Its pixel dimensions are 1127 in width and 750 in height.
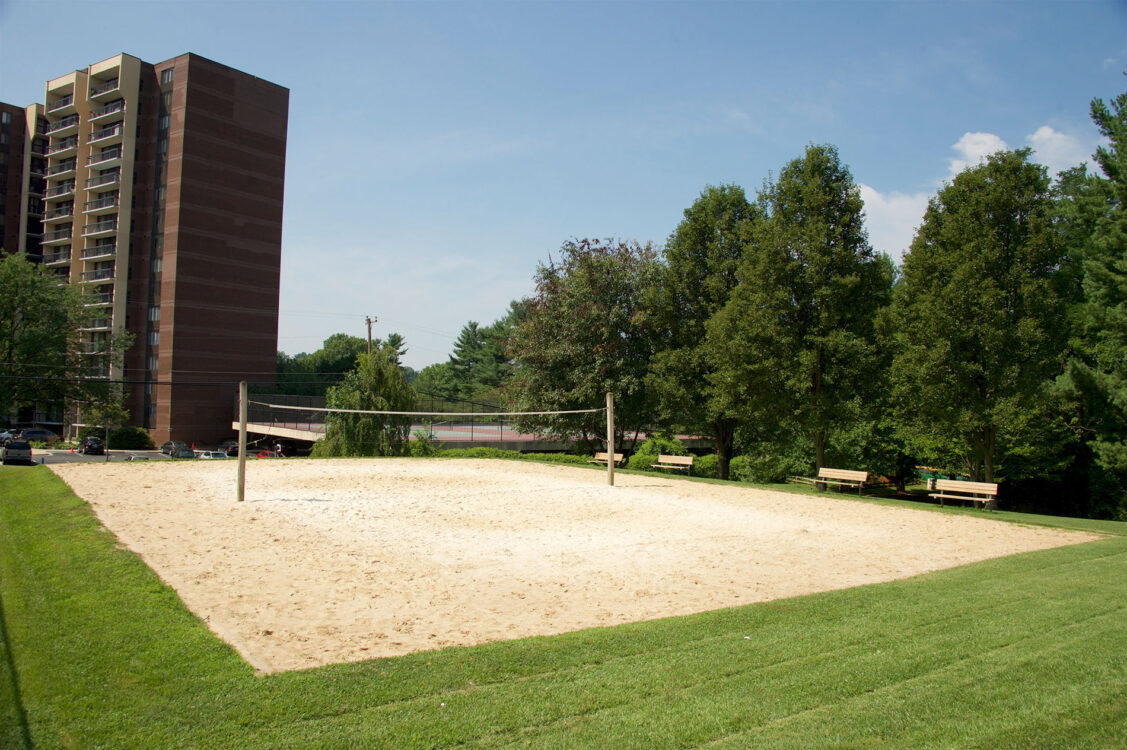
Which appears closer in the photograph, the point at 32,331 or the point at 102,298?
the point at 32,331

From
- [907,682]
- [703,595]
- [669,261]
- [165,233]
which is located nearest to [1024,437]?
[669,261]

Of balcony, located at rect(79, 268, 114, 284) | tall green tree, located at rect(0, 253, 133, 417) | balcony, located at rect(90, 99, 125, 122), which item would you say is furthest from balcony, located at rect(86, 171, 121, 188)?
tall green tree, located at rect(0, 253, 133, 417)

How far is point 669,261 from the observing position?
28.1 meters

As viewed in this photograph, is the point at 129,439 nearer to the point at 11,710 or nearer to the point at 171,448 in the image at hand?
the point at 171,448

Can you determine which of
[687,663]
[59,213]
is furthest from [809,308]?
[59,213]

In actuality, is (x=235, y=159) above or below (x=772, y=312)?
above

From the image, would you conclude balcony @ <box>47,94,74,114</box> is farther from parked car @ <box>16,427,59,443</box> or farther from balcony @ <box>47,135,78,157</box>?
parked car @ <box>16,427,59,443</box>

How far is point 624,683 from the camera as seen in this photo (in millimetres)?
4633

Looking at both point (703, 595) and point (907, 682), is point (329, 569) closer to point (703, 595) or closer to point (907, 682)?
point (703, 595)

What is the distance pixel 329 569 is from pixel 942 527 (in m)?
11.0

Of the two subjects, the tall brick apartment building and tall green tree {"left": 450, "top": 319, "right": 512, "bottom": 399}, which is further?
tall green tree {"left": 450, "top": 319, "right": 512, "bottom": 399}

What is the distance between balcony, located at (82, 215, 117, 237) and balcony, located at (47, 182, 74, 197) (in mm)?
7429

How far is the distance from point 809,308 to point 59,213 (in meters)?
72.9

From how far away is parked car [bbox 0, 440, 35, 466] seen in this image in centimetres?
3225
